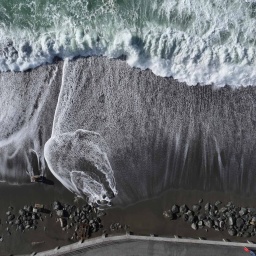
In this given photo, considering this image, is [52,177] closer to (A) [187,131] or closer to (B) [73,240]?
(B) [73,240]

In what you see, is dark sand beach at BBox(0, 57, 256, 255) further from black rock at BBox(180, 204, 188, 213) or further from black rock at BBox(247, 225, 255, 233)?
black rock at BBox(247, 225, 255, 233)

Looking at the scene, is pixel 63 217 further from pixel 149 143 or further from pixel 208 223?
pixel 208 223

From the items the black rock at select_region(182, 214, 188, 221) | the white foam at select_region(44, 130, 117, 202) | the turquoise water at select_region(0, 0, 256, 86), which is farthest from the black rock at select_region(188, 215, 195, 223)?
the turquoise water at select_region(0, 0, 256, 86)

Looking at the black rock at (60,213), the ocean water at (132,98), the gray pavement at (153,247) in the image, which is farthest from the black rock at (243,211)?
the black rock at (60,213)

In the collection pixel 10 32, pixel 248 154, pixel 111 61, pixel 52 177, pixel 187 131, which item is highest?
pixel 10 32

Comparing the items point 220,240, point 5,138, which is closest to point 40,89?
point 5,138

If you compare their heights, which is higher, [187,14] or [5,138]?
[187,14]

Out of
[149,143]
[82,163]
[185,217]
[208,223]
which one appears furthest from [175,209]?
[82,163]
